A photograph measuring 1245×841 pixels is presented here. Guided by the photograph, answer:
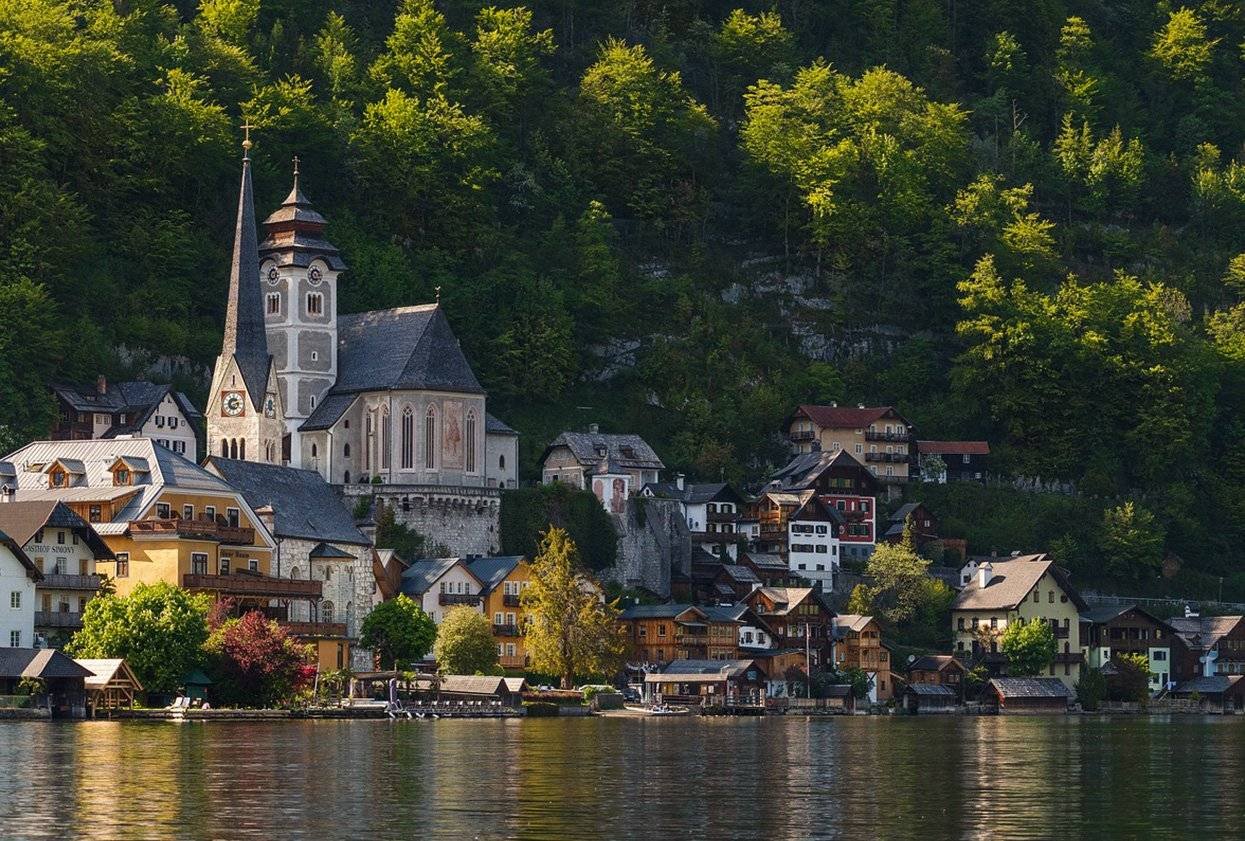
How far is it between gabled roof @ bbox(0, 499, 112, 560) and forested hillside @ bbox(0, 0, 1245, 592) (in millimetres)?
16862

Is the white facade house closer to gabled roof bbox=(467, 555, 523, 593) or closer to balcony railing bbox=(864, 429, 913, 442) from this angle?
gabled roof bbox=(467, 555, 523, 593)

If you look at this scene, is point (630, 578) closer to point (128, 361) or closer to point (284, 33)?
point (128, 361)

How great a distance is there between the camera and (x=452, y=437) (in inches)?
4850

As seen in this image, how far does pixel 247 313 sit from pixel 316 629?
78.4 feet

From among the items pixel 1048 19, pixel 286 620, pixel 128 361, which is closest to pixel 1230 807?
pixel 286 620

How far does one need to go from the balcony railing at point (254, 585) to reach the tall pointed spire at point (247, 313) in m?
17.3

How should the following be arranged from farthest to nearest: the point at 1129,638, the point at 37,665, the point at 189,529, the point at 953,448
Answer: the point at 953,448 → the point at 1129,638 → the point at 189,529 → the point at 37,665

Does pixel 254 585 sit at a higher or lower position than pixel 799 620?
higher

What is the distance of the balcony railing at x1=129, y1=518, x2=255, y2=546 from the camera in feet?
332

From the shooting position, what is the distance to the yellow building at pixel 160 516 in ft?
332

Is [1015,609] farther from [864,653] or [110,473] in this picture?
[110,473]

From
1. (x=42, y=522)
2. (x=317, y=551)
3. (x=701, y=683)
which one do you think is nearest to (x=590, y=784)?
(x=42, y=522)

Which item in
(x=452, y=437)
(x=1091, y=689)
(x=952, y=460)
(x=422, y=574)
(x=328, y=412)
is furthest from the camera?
(x=952, y=460)

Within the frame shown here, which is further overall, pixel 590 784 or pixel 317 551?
pixel 317 551
